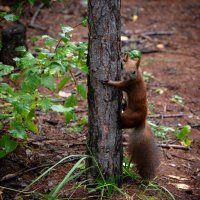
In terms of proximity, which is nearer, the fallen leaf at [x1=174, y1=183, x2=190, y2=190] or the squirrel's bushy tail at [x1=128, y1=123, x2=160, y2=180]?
the squirrel's bushy tail at [x1=128, y1=123, x2=160, y2=180]

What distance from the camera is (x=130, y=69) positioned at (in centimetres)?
390

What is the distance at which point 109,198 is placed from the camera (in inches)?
142

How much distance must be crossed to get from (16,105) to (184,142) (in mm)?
2729

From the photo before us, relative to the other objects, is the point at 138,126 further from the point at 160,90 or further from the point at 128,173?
the point at 160,90

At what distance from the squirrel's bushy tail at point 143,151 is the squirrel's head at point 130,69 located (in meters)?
0.51

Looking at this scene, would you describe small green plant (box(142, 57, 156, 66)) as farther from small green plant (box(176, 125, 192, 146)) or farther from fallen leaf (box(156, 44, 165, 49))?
small green plant (box(176, 125, 192, 146))

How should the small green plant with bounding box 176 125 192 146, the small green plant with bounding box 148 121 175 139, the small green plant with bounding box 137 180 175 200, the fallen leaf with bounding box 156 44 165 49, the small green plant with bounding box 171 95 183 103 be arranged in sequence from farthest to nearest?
the fallen leaf with bounding box 156 44 165 49 < the small green plant with bounding box 171 95 183 103 < the small green plant with bounding box 148 121 175 139 < the small green plant with bounding box 176 125 192 146 < the small green plant with bounding box 137 180 175 200

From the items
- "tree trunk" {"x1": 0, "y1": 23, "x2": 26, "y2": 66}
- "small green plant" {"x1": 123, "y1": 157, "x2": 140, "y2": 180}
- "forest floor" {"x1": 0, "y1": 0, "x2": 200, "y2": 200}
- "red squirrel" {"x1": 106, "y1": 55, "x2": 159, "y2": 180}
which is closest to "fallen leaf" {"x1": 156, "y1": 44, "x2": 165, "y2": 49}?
"forest floor" {"x1": 0, "y1": 0, "x2": 200, "y2": 200}

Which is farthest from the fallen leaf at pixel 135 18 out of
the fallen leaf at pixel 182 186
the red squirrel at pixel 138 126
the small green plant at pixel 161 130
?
the fallen leaf at pixel 182 186

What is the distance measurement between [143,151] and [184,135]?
1.40m

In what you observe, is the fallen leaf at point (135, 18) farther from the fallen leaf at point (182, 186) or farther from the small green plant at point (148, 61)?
the fallen leaf at point (182, 186)

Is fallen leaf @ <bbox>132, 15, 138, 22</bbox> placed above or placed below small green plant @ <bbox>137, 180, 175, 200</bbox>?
above

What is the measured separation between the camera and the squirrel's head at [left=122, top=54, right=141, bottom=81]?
150 inches

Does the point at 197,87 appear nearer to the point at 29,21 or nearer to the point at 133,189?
the point at 133,189
